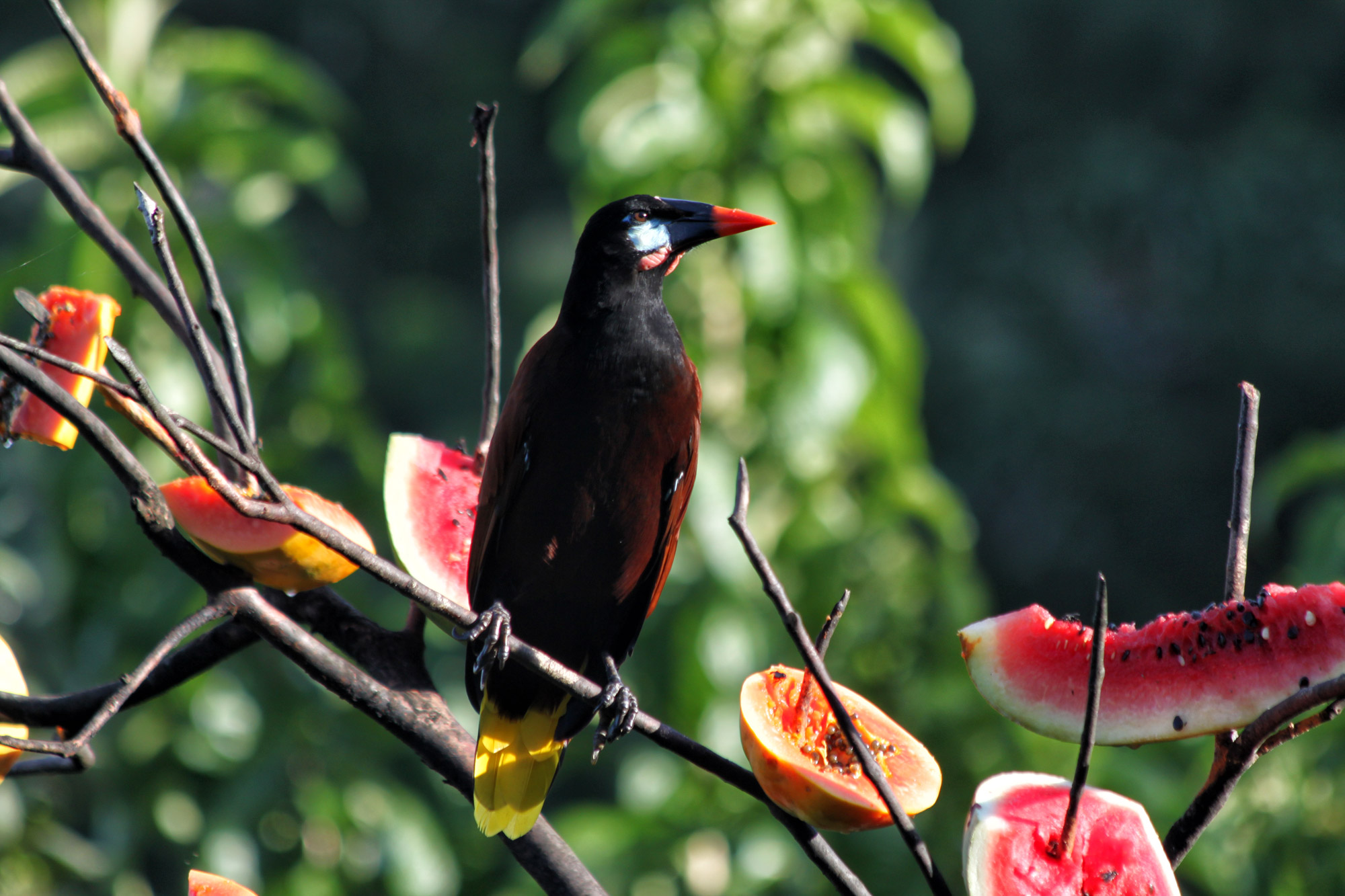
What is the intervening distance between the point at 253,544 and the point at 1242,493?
0.76 meters

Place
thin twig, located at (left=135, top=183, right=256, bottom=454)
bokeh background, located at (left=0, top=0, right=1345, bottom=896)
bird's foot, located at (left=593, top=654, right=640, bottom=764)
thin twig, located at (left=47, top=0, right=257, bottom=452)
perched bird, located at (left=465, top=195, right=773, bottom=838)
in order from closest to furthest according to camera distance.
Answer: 1. thin twig, located at (left=135, top=183, right=256, bottom=454)
2. thin twig, located at (left=47, top=0, right=257, bottom=452)
3. bird's foot, located at (left=593, top=654, right=640, bottom=764)
4. perched bird, located at (left=465, top=195, right=773, bottom=838)
5. bokeh background, located at (left=0, top=0, right=1345, bottom=896)

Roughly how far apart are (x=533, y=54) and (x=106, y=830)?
177cm

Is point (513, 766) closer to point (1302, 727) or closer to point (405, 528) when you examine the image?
point (405, 528)

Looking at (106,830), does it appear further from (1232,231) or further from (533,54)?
(1232,231)

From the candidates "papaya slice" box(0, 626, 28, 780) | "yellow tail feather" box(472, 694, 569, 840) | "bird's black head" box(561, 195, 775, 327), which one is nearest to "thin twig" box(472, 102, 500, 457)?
"bird's black head" box(561, 195, 775, 327)

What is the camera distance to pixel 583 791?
4812 millimetres

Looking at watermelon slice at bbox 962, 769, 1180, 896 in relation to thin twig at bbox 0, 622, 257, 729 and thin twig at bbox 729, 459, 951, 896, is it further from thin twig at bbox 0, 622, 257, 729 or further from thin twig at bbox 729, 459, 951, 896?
thin twig at bbox 0, 622, 257, 729

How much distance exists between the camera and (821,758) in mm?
996

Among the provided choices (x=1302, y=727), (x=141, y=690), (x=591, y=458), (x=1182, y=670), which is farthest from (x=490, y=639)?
(x=1302, y=727)

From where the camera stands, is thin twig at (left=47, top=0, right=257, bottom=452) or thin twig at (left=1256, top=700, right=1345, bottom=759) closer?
thin twig at (left=1256, top=700, right=1345, bottom=759)

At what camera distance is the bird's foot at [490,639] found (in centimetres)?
129

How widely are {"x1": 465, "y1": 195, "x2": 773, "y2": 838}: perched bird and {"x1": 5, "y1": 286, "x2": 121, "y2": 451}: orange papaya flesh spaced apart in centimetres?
48

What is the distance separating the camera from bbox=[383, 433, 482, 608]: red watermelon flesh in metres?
1.30

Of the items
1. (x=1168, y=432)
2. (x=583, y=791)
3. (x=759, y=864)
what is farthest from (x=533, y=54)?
(x=1168, y=432)
